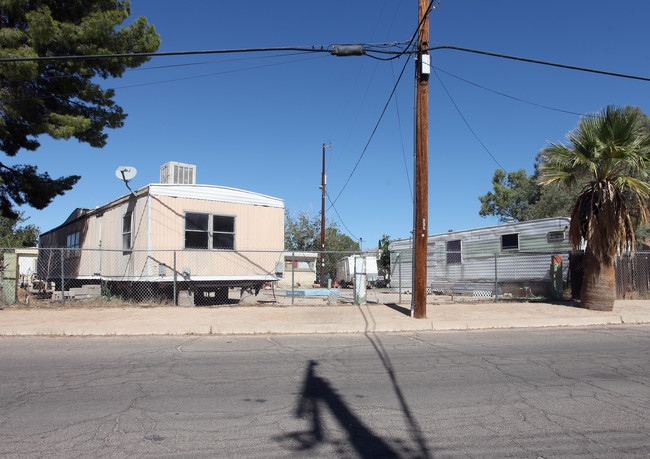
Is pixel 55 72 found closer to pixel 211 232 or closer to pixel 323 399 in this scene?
pixel 211 232

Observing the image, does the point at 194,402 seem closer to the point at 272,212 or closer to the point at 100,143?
the point at 272,212

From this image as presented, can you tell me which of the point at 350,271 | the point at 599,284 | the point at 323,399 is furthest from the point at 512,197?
the point at 323,399

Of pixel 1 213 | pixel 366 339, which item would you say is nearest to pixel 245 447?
pixel 366 339

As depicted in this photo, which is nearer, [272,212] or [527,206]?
[272,212]

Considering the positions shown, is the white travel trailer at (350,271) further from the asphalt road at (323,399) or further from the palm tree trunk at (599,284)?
the asphalt road at (323,399)

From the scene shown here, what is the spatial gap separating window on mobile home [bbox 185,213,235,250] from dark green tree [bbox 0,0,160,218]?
446cm

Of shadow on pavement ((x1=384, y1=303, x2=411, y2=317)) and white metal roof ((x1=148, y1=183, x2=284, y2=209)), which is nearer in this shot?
shadow on pavement ((x1=384, y1=303, x2=411, y2=317))

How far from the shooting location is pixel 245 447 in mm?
3885

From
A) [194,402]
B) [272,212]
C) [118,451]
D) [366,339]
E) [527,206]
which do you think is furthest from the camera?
[527,206]

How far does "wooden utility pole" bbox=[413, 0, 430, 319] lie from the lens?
1098 cm

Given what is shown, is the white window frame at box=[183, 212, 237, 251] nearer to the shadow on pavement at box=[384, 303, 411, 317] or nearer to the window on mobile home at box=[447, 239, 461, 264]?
the shadow on pavement at box=[384, 303, 411, 317]

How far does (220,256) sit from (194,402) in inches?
349

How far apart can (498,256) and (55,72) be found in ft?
53.4

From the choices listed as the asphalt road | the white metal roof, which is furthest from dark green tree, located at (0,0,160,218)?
the asphalt road
